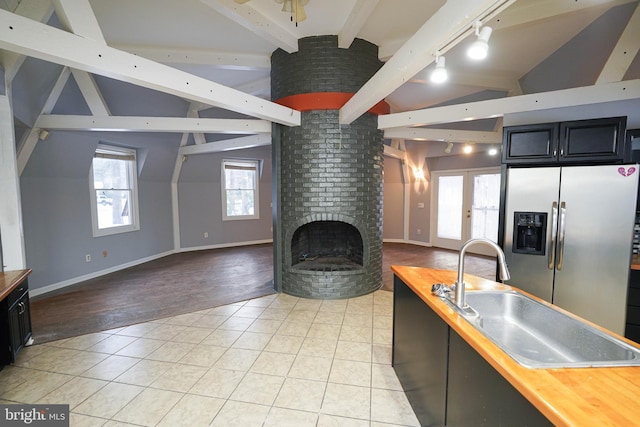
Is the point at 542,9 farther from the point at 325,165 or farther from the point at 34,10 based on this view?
the point at 34,10

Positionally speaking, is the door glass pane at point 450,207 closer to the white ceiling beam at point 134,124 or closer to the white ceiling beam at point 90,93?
the white ceiling beam at point 134,124

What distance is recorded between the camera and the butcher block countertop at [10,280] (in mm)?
2096

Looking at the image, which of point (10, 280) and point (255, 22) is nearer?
point (10, 280)

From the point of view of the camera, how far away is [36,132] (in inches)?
139

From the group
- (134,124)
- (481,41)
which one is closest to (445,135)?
(481,41)

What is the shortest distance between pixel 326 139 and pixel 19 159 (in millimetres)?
3936

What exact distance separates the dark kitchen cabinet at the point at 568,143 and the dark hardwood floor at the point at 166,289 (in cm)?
250

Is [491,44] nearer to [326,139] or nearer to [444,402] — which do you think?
[326,139]

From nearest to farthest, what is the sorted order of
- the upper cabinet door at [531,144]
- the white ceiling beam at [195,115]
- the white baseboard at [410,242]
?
1. the upper cabinet door at [531,144]
2. the white ceiling beam at [195,115]
3. the white baseboard at [410,242]

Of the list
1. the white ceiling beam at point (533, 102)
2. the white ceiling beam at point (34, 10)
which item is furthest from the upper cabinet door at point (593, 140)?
the white ceiling beam at point (34, 10)

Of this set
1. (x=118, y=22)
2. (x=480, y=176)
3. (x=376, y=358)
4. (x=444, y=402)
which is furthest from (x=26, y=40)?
(x=480, y=176)

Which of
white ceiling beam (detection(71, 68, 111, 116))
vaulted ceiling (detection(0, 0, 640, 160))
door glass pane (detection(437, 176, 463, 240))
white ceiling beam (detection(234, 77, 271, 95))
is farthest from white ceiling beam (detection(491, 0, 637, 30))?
white ceiling beam (detection(71, 68, 111, 116))

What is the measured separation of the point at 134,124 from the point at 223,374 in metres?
3.26

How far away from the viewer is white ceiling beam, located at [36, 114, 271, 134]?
3.50 m
